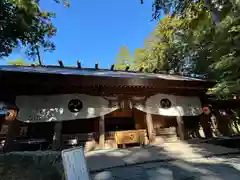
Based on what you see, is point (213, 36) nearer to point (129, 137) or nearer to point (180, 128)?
point (180, 128)

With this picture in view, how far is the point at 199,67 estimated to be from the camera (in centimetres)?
1202

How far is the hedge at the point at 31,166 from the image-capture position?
3.43 meters

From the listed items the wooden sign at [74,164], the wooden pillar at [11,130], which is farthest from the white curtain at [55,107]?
the wooden sign at [74,164]

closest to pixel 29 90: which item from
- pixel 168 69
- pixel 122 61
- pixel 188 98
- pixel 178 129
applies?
pixel 178 129

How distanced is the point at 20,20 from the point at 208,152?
38.4ft

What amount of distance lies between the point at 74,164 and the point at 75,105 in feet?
15.1

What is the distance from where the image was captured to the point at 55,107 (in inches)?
266

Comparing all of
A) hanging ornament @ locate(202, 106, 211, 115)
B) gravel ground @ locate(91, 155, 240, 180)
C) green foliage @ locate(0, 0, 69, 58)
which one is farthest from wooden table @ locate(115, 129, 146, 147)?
green foliage @ locate(0, 0, 69, 58)

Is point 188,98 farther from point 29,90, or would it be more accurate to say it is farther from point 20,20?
point 20,20

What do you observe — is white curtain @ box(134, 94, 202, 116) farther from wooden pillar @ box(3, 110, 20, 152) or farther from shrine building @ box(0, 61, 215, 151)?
wooden pillar @ box(3, 110, 20, 152)

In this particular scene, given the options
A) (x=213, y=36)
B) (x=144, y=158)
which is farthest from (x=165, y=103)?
(x=144, y=158)

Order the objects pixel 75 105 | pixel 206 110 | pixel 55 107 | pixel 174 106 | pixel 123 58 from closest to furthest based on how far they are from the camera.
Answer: pixel 55 107
pixel 75 105
pixel 174 106
pixel 206 110
pixel 123 58

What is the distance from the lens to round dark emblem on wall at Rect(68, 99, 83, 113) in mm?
6952

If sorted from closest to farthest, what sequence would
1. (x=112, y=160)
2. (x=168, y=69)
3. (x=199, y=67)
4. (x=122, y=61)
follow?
(x=112, y=160) < (x=199, y=67) < (x=168, y=69) < (x=122, y=61)
